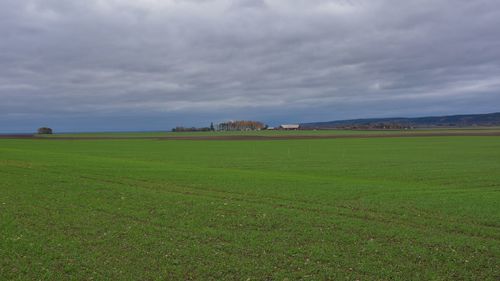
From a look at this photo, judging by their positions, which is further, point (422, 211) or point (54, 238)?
point (422, 211)

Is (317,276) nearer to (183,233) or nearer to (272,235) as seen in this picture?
(272,235)

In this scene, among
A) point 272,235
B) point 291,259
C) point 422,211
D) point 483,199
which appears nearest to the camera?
point 291,259

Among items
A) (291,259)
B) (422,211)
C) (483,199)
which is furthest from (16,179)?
(483,199)

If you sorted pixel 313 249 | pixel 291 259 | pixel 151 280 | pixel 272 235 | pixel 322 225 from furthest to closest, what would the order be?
pixel 322 225, pixel 272 235, pixel 313 249, pixel 291 259, pixel 151 280

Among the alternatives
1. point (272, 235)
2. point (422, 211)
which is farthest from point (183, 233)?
point (422, 211)

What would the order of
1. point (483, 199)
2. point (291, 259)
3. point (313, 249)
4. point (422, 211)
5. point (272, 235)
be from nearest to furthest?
point (291, 259) → point (313, 249) → point (272, 235) → point (422, 211) → point (483, 199)

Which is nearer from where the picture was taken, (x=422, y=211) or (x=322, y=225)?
(x=322, y=225)

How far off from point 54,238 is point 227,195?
9.27 metres

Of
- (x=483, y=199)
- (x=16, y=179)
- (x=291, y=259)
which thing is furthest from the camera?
(x=16, y=179)

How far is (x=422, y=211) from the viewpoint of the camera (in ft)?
54.6

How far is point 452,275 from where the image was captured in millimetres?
9703

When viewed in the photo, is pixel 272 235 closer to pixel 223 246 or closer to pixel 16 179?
pixel 223 246

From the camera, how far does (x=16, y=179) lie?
23.8 meters

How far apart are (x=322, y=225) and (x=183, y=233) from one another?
4632 millimetres
